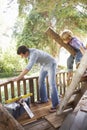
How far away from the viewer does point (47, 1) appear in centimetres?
616

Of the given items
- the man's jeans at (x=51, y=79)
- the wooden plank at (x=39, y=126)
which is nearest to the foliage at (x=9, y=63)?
the man's jeans at (x=51, y=79)

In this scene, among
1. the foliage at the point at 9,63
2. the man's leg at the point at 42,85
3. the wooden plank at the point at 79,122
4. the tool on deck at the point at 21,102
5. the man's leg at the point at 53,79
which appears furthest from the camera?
the foliage at the point at 9,63

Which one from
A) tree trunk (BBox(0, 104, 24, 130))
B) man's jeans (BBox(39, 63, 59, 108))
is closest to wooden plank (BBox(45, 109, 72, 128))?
man's jeans (BBox(39, 63, 59, 108))

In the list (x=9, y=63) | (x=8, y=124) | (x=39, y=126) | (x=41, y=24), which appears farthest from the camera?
(x=9, y=63)

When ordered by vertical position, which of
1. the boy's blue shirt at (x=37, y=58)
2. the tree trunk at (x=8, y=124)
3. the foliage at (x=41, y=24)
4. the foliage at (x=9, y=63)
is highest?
the foliage at (x=41, y=24)

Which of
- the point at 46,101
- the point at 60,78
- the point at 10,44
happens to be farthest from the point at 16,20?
the point at 46,101

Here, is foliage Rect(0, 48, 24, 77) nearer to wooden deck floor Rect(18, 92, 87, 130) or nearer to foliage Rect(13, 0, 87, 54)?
foliage Rect(13, 0, 87, 54)

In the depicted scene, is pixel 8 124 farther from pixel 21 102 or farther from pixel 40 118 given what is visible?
pixel 40 118

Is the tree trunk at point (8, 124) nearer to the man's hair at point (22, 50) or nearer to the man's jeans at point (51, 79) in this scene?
the man's hair at point (22, 50)

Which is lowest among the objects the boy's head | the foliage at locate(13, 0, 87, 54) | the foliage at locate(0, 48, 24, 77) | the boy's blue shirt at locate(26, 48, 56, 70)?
the foliage at locate(0, 48, 24, 77)

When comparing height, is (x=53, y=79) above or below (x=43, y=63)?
below

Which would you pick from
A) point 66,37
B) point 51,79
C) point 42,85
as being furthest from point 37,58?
point 42,85

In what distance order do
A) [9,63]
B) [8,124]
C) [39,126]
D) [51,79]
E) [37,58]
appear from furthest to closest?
[9,63], [51,79], [37,58], [39,126], [8,124]

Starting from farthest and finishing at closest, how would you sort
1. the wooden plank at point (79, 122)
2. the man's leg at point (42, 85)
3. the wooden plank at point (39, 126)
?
the man's leg at point (42, 85) → the wooden plank at point (39, 126) → the wooden plank at point (79, 122)
